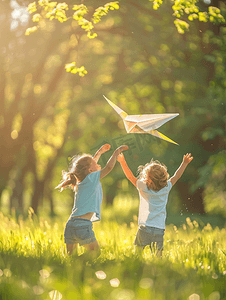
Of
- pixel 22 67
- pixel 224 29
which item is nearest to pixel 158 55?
pixel 224 29

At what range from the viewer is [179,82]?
8.88 m

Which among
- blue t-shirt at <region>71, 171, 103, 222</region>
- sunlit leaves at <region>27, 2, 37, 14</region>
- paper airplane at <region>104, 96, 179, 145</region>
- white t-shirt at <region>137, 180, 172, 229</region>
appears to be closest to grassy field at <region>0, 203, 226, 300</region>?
white t-shirt at <region>137, 180, 172, 229</region>

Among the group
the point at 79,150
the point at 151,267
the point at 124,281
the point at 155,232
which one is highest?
the point at 124,281

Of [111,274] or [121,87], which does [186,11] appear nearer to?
[121,87]

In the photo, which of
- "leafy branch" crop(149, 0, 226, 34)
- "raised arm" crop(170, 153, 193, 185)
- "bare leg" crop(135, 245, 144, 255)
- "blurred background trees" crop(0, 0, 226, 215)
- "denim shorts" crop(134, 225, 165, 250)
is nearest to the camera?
"bare leg" crop(135, 245, 144, 255)

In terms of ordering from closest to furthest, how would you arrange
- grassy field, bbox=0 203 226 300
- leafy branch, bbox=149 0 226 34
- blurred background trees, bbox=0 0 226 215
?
grassy field, bbox=0 203 226 300 < leafy branch, bbox=149 0 226 34 < blurred background trees, bbox=0 0 226 215

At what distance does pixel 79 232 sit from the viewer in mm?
3992

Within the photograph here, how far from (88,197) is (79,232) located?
0.43m

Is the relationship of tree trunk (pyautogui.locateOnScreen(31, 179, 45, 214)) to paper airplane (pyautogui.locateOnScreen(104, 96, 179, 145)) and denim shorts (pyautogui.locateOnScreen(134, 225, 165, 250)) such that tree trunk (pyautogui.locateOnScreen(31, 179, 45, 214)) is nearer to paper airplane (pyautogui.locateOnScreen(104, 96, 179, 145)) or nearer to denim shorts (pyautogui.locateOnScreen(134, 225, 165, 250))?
denim shorts (pyautogui.locateOnScreen(134, 225, 165, 250))

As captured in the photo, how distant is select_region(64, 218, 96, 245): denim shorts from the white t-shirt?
0.67m

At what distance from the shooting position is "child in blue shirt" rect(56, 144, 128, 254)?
4.00 meters

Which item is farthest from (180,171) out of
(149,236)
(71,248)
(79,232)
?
(71,248)

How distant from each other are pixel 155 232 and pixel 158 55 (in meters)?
5.05

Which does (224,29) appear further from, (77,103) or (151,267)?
(151,267)
